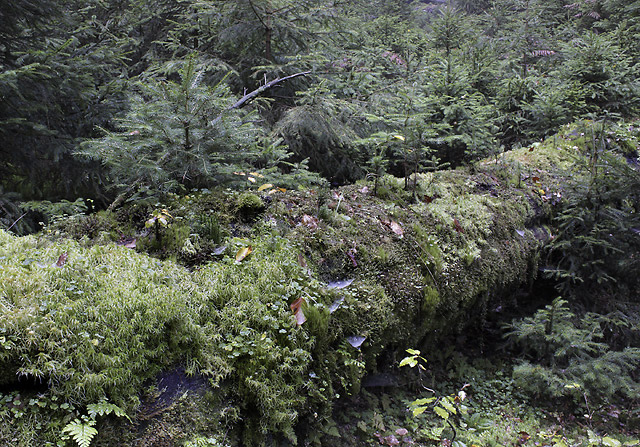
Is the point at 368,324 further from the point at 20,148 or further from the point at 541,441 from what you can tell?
the point at 20,148

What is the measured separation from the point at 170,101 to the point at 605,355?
5467 mm

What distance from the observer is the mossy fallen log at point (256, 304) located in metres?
1.91

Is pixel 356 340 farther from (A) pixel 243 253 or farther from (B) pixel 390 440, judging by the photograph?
(A) pixel 243 253

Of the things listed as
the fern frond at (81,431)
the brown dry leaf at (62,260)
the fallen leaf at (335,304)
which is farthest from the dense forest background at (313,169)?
the fallen leaf at (335,304)

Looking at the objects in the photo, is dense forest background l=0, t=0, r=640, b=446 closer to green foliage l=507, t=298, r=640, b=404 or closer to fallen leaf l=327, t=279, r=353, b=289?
green foliage l=507, t=298, r=640, b=404

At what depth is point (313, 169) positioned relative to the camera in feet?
26.6

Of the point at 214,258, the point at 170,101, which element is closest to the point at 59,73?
the point at 170,101

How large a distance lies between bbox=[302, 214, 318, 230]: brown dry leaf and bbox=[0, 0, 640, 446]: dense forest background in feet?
0.07

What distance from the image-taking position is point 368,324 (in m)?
3.06

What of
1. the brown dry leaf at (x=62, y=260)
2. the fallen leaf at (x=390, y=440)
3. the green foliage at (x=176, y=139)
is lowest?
the fallen leaf at (x=390, y=440)

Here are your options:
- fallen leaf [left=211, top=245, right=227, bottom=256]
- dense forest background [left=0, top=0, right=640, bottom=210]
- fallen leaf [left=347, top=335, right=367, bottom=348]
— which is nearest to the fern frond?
fallen leaf [left=211, top=245, right=227, bottom=256]

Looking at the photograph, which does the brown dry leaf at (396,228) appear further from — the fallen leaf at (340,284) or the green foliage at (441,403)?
the green foliage at (441,403)

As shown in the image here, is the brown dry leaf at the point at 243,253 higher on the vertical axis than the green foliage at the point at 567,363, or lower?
higher

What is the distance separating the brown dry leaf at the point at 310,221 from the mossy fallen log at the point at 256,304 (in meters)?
0.02
